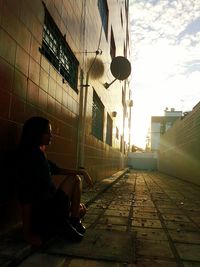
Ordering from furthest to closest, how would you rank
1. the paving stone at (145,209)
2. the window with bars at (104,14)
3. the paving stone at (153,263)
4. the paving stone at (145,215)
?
1. the window with bars at (104,14)
2. the paving stone at (145,209)
3. the paving stone at (145,215)
4. the paving stone at (153,263)

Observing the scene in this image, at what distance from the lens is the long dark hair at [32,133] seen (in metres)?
2.94

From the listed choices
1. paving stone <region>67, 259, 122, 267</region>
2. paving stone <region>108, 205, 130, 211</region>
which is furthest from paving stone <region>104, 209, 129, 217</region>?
paving stone <region>67, 259, 122, 267</region>

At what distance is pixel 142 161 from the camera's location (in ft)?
107

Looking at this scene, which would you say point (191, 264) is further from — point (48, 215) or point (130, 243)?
point (48, 215)

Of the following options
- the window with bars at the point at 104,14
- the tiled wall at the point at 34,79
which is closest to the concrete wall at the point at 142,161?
the window with bars at the point at 104,14

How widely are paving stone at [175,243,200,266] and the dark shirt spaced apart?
4.83ft

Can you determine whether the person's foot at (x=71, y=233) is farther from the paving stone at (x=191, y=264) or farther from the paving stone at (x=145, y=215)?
the paving stone at (x=145, y=215)

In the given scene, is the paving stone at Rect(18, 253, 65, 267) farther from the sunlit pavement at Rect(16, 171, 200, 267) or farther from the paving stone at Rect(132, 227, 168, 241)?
the paving stone at Rect(132, 227, 168, 241)

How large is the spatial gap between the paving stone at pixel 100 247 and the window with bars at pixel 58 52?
250cm

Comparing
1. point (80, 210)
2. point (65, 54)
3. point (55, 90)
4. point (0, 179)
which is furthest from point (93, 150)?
point (0, 179)

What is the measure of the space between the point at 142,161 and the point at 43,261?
30727 millimetres

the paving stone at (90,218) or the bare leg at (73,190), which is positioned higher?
the bare leg at (73,190)

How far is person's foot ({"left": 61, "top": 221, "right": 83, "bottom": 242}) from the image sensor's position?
2953 mm

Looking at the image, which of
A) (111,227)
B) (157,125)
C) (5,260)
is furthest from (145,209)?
(157,125)
